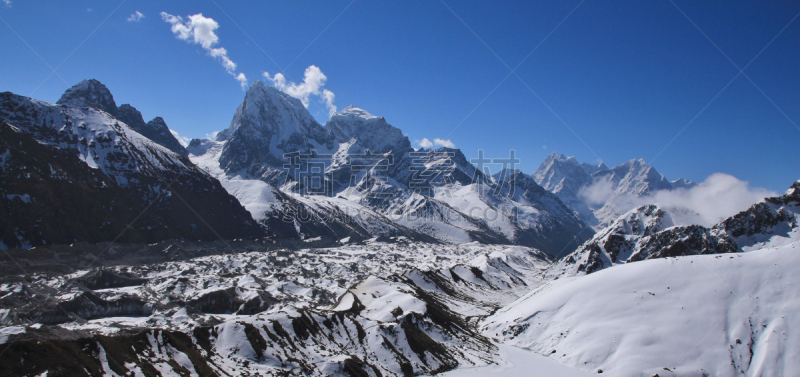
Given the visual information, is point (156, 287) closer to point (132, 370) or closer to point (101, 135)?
point (132, 370)

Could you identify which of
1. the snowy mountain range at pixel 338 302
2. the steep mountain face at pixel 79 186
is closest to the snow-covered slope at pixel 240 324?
the snowy mountain range at pixel 338 302

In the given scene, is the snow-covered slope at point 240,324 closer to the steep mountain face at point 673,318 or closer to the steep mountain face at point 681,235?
the steep mountain face at point 673,318

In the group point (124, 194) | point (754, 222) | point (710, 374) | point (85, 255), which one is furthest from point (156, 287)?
point (754, 222)

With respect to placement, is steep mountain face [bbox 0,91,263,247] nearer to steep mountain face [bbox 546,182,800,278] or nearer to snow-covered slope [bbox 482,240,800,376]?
snow-covered slope [bbox 482,240,800,376]

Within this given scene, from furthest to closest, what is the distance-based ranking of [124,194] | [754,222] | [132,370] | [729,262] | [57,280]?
[124,194] → [754,222] → [57,280] → [729,262] → [132,370]

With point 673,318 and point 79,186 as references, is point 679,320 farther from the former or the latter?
point 79,186

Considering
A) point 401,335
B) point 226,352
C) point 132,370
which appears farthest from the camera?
point 401,335
